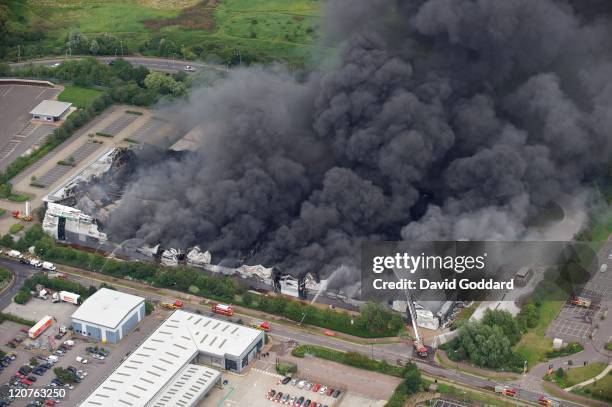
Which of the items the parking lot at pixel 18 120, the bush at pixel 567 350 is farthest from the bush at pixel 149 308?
the parking lot at pixel 18 120

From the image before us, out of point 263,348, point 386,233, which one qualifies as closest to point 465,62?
point 386,233

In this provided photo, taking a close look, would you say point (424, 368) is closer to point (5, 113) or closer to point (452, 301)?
point (452, 301)

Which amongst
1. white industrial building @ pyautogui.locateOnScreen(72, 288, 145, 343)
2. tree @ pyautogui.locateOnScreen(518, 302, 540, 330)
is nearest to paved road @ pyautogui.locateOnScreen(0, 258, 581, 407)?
white industrial building @ pyautogui.locateOnScreen(72, 288, 145, 343)

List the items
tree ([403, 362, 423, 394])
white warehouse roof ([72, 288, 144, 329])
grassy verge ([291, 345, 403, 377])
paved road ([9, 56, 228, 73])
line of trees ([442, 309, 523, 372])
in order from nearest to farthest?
tree ([403, 362, 423, 394])
grassy verge ([291, 345, 403, 377])
line of trees ([442, 309, 523, 372])
white warehouse roof ([72, 288, 144, 329])
paved road ([9, 56, 228, 73])

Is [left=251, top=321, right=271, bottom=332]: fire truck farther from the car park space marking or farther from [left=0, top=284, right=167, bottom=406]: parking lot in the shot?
the car park space marking

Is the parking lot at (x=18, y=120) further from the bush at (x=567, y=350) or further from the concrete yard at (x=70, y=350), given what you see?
the bush at (x=567, y=350)

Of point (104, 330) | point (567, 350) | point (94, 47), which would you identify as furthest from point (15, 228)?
point (567, 350)
